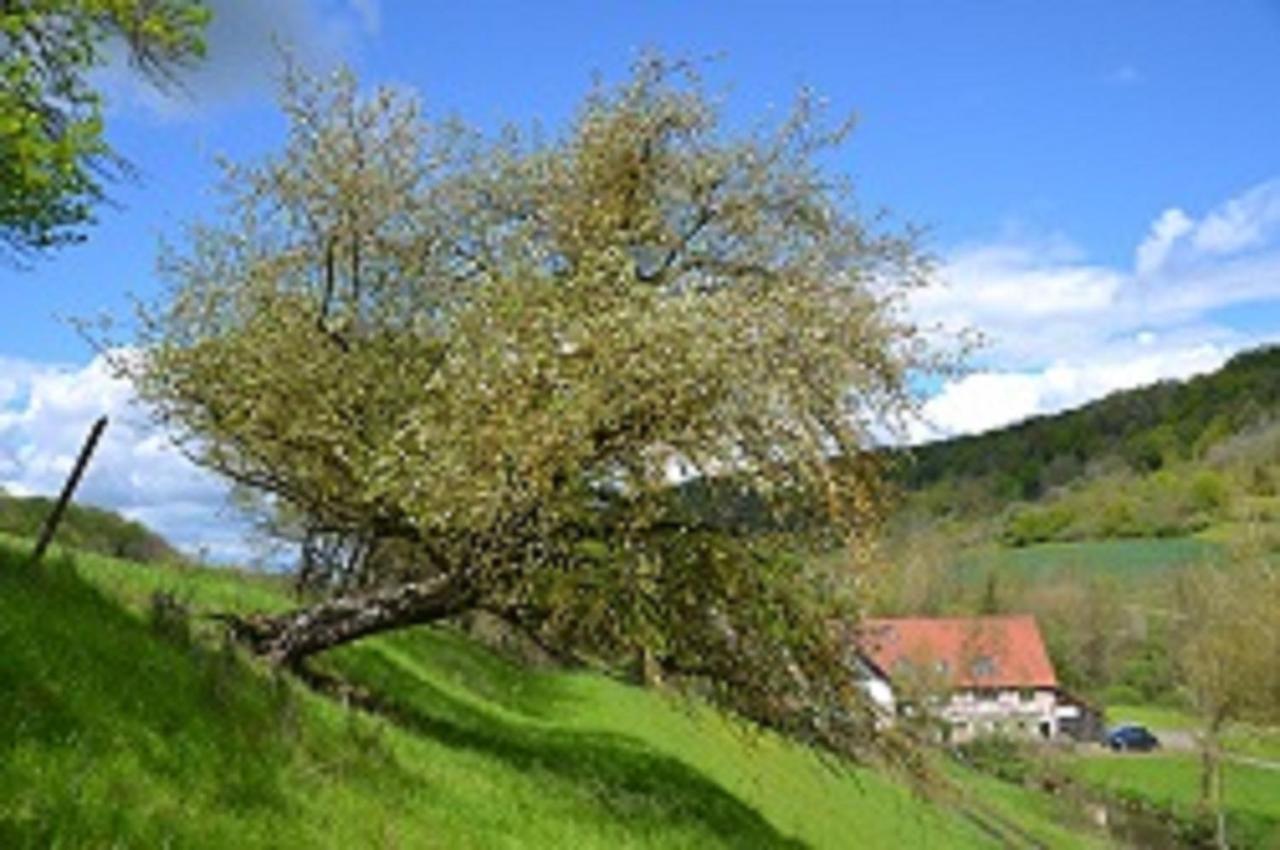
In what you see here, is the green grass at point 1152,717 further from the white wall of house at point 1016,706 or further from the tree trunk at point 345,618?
the tree trunk at point 345,618

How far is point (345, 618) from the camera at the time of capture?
21344 mm

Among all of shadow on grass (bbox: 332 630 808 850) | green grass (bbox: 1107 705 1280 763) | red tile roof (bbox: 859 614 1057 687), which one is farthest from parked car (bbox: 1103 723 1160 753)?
shadow on grass (bbox: 332 630 808 850)

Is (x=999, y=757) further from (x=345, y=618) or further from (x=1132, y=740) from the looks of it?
(x=345, y=618)

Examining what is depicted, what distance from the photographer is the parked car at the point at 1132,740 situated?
10306cm

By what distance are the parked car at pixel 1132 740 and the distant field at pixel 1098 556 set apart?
33214 millimetres

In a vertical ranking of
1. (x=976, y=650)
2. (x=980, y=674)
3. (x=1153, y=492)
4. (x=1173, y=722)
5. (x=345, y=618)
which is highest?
(x=1153, y=492)

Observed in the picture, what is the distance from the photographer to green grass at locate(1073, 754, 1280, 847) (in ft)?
206

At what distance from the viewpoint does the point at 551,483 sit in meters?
19.0

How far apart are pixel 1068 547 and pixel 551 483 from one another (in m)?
156

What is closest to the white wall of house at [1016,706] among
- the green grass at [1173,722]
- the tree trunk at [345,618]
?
the green grass at [1173,722]

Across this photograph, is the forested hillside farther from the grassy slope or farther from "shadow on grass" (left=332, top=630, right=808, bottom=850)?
the grassy slope

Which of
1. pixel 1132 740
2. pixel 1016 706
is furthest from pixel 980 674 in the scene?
pixel 1132 740

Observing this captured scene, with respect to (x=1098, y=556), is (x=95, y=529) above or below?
below

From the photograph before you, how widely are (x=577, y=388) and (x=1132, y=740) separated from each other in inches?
3707
